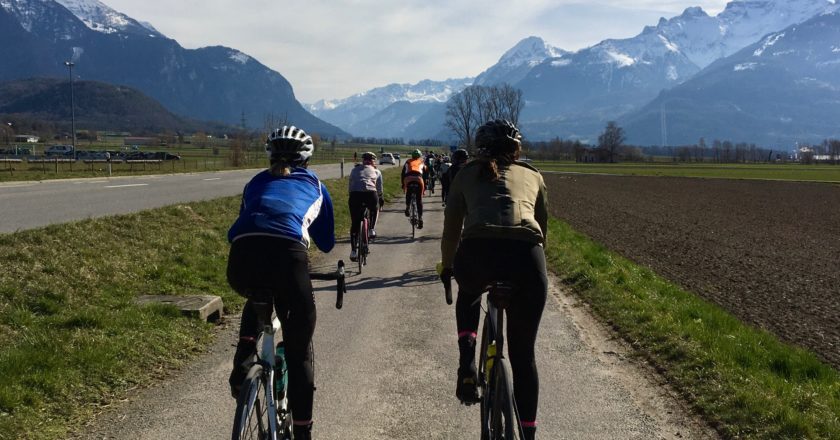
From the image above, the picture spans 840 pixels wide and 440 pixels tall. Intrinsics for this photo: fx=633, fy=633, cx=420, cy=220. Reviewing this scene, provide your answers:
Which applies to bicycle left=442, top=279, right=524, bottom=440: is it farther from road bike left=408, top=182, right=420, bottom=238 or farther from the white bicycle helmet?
road bike left=408, top=182, right=420, bottom=238

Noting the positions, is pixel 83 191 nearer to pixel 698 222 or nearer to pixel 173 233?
pixel 173 233

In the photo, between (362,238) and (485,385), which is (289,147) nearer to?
(485,385)

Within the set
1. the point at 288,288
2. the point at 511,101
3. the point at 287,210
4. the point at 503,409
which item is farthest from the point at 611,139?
the point at 288,288

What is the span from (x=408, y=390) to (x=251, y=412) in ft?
7.91

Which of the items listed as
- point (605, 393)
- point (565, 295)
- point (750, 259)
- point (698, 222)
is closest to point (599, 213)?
point (698, 222)

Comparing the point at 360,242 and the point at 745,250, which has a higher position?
the point at 360,242

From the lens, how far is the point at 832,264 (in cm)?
1644

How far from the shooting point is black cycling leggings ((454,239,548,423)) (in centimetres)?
362

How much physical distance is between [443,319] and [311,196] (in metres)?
4.52

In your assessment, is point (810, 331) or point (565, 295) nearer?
point (810, 331)

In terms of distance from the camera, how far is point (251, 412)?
3.26 metres

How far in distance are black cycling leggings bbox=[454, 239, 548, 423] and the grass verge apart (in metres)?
3.13

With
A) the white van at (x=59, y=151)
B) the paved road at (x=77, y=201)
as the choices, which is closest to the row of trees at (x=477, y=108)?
the white van at (x=59, y=151)

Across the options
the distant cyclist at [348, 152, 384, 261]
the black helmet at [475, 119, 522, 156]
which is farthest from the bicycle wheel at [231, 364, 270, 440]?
the distant cyclist at [348, 152, 384, 261]
